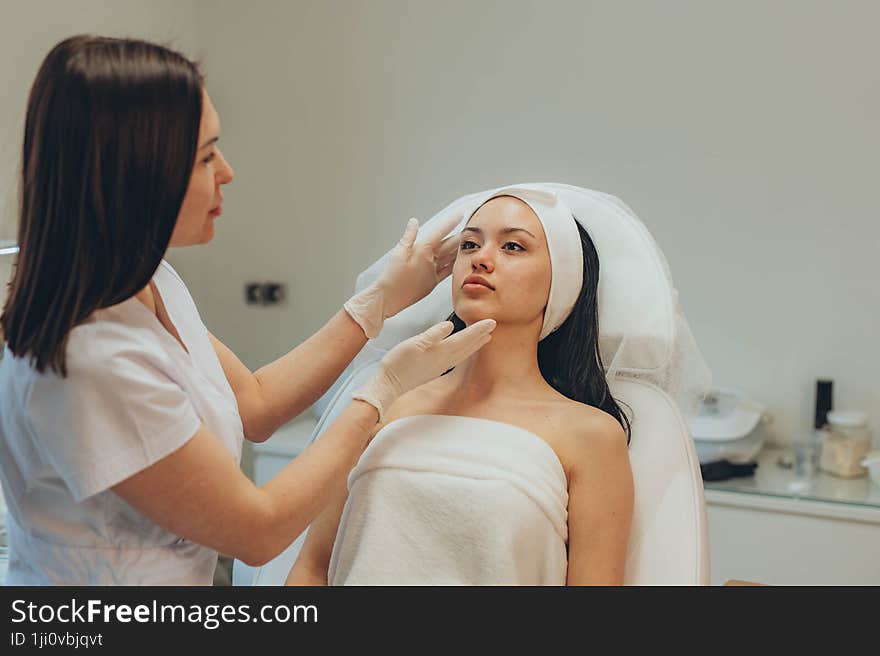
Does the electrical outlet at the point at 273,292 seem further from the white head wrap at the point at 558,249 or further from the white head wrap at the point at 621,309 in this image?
the white head wrap at the point at 558,249

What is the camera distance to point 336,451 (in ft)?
4.35

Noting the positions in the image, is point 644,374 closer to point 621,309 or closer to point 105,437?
point 621,309

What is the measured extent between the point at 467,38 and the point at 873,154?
120 centimetres

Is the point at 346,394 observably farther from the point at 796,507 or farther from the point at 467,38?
the point at 467,38

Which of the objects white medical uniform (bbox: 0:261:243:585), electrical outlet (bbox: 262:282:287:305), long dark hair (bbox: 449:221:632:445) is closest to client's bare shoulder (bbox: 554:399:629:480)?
long dark hair (bbox: 449:221:632:445)

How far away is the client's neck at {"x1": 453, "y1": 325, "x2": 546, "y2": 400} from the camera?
5.56 feet

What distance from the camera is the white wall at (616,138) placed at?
2.58 meters

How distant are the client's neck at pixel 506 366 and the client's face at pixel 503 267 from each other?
1.1 inches

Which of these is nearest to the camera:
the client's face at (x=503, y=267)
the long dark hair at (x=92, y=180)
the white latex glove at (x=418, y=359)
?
the long dark hair at (x=92, y=180)

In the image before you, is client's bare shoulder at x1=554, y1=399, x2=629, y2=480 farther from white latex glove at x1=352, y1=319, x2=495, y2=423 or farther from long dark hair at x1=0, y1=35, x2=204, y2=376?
long dark hair at x1=0, y1=35, x2=204, y2=376

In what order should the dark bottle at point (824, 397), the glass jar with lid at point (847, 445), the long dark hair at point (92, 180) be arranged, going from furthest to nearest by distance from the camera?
1. the dark bottle at point (824, 397)
2. the glass jar with lid at point (847, 445)
3. the long dark hair at point (92, 180)

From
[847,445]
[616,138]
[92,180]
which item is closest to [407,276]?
[92,180]

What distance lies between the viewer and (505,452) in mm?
1517

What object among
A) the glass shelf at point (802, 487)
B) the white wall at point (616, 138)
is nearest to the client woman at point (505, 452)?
the glass shelf at point (802, 487)
